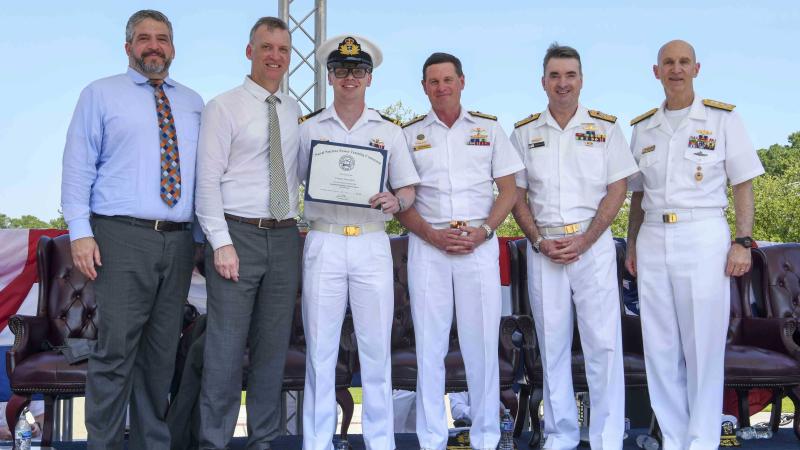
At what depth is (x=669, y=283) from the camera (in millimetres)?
3887

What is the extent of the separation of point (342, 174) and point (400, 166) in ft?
1.16

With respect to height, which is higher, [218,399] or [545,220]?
[545,220]

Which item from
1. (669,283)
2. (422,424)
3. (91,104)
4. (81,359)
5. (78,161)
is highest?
(91,104)

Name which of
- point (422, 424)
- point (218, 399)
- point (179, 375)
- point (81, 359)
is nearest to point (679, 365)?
point (422, 424)

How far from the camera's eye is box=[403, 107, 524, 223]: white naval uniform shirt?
3869 mm

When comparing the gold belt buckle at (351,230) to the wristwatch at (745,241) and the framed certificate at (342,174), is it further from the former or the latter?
the wristwatch at (745,241)

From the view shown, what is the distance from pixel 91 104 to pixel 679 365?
9.26 feet

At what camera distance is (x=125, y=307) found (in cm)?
340

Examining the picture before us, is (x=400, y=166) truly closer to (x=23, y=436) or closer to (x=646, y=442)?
(x=646, y=442)

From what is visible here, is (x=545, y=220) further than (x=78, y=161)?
Yes

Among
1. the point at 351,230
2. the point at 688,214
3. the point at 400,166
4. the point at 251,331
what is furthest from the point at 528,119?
the point at 251,331

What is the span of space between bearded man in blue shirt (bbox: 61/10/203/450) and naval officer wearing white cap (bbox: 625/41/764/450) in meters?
2.10

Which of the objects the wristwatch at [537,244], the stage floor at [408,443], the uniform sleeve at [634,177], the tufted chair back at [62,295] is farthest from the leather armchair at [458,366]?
the tufted chair back at [62,295]

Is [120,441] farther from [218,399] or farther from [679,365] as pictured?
[679,365]
